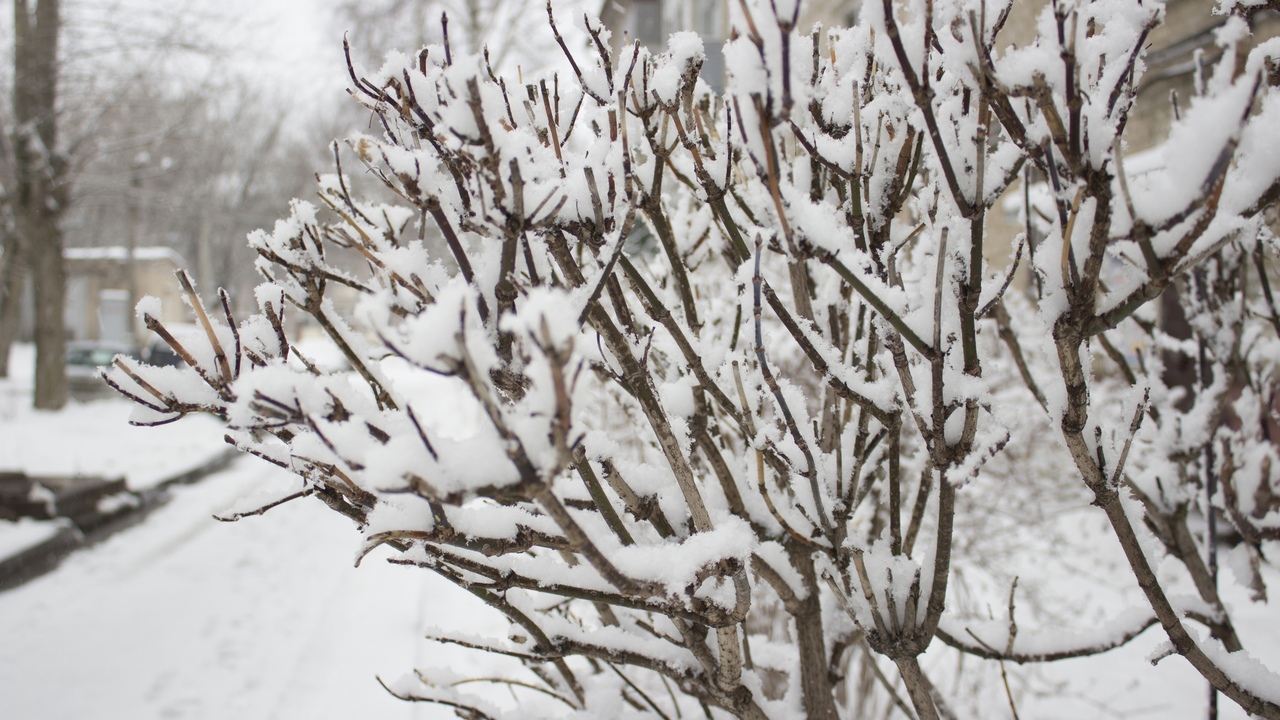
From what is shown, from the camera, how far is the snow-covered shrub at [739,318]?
0.84 meters

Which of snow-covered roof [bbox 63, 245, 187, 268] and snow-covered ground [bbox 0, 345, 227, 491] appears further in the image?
snow-covered roof [bbox 63, 245, 187, 268]

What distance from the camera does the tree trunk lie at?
33.5 feet

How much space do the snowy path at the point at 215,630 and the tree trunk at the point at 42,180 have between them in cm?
628

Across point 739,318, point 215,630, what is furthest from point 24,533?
point 739,318

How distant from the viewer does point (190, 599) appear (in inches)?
212

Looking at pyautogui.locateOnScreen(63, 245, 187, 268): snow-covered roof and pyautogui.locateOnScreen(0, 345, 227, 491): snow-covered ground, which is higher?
pyautogui.locateOnScreen(63, 245, 187, 268): snow-covered roof

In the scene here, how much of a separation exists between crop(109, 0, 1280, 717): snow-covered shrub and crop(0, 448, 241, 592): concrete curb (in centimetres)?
584

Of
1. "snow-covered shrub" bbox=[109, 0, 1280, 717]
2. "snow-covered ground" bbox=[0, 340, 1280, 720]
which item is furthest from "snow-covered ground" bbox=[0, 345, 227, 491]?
"snow-covered shrub" bbox=[109, 0, 1280, 717]

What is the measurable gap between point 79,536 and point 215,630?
2.64m

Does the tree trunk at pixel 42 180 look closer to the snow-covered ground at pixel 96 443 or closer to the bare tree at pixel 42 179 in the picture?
the bare tree at pixel 42 179

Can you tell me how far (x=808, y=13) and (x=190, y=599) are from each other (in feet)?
50.1

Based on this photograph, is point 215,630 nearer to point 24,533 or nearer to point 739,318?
point 24,533

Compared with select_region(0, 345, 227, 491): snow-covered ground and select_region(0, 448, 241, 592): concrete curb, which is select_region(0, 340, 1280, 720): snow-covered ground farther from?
select_region(0, 345, 227, 491): snow-covered ground

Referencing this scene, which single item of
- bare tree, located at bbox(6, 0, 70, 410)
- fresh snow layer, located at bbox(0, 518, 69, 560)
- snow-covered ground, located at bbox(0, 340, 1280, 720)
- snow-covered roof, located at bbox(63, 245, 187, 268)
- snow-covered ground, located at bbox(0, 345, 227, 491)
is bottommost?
snow-covered ground, located at bbox(0, 340, 1280, 720)
